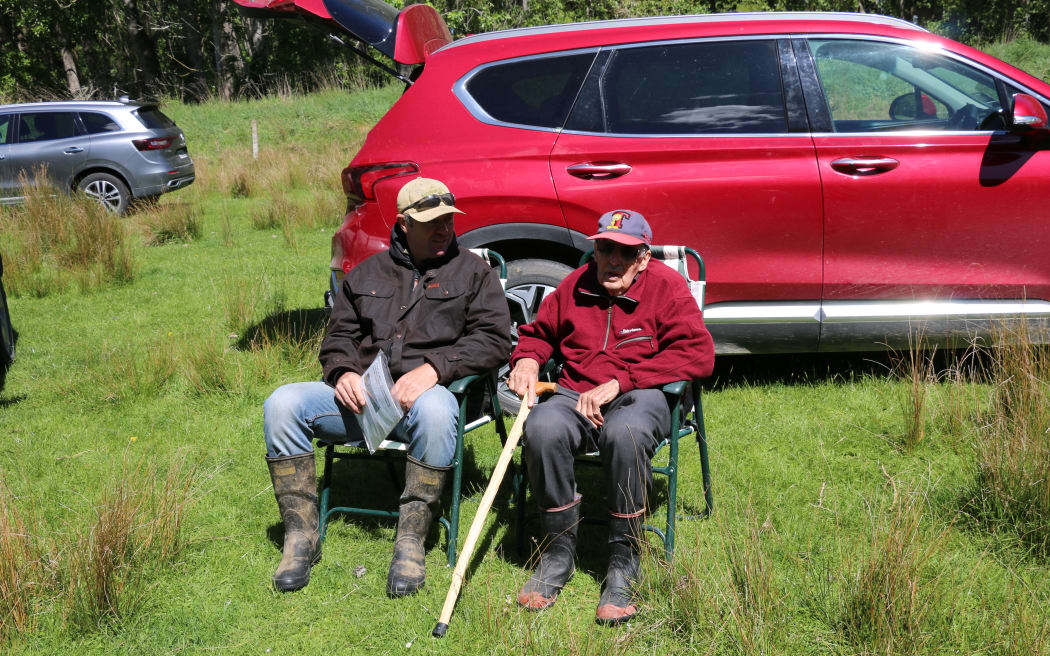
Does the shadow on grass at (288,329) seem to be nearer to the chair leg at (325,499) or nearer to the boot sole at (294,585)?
the chair leg at (325,499)

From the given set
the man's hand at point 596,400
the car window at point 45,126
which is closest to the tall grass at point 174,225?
the car window at point 45,126

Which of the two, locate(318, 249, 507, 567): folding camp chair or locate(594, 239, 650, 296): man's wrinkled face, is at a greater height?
locate(594, 239, 650, 296): man's wrinkled face

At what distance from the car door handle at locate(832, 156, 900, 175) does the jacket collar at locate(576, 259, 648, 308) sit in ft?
5.03

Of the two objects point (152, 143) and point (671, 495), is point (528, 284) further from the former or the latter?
point (152, 143)

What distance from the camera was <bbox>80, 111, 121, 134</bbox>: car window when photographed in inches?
538

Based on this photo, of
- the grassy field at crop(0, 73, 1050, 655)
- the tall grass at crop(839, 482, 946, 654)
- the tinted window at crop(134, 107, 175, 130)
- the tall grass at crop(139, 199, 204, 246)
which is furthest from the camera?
the tinted window at crop(134, 107, 175, 130)

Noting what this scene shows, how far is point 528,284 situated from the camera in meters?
5.00

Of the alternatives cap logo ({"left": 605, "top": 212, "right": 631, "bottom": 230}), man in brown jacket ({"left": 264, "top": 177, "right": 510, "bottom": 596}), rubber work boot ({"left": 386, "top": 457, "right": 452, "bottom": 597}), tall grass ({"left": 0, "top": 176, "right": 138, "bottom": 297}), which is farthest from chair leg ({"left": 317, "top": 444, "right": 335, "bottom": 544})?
tall grass ({"left": 0, "top": 176, "right": 138, "bottom": 297})

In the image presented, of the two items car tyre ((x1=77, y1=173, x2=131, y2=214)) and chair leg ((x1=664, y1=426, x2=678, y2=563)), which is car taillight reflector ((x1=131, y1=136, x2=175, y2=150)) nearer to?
car tyre ((x1=77, y1=173, x2=131, y2=214))

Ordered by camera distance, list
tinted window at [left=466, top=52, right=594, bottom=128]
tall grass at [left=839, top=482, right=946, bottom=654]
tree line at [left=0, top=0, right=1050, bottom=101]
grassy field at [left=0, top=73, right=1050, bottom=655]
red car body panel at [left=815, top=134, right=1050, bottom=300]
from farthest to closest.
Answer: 1. tree line at [left=0, top=0, right=1050, bottom=101]
2. tinted window at [left=466, top=52, right=594, bottom=128]
3. red car body panel at [left=815, top=134, right=1050, bottom=300]
4. grassy field at [left=0, top=73, right=1050, bottom=655]
5. tall grass at [left=839, top=482, right=946, bottom=654]

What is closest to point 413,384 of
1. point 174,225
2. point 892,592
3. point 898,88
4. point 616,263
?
point 616,263

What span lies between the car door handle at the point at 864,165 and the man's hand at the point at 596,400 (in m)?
1.93

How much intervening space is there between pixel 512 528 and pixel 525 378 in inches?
27.8

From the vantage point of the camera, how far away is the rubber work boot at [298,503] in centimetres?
363
